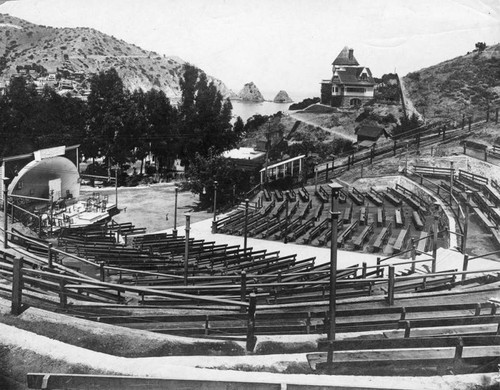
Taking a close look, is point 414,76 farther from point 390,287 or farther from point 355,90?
point 390,287

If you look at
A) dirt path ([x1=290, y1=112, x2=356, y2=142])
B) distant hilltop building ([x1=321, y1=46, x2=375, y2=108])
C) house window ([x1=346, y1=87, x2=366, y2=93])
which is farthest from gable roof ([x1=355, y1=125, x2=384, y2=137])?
house window ([x1=346, y1=87, x2=366, y2=93])

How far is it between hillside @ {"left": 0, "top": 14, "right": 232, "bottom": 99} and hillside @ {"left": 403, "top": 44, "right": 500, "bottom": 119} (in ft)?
49.9

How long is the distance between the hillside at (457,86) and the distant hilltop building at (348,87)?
454cm

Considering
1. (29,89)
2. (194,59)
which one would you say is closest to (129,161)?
(29,89)

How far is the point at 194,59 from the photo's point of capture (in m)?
29.7

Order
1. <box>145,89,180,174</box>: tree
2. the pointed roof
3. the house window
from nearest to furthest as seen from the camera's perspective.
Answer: the pointed roof → <box>145,89,180,174</box>: tree → the house window

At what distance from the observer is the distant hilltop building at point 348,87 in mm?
43944

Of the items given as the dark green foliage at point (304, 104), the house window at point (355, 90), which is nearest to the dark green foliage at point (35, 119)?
the dark green foliage at point (304, 104)

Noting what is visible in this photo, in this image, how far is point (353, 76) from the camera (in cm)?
4441

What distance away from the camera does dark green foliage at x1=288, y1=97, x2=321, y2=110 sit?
5236 centimetres

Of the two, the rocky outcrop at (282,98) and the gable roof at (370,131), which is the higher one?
the rocky outcrop at (282,98)

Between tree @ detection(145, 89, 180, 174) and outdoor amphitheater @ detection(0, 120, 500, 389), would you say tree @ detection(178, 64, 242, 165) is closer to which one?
tree @ detection(145, 89, 180, 174)

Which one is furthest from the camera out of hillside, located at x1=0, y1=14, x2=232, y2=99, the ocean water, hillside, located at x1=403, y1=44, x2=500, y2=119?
the ocean water

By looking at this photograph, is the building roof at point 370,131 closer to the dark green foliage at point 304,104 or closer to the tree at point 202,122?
the tree at point 202,122
